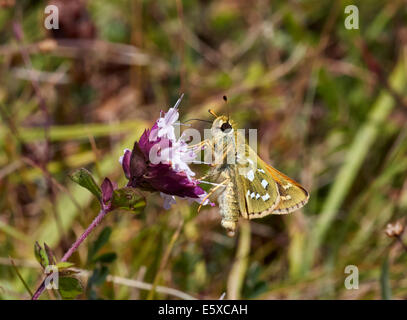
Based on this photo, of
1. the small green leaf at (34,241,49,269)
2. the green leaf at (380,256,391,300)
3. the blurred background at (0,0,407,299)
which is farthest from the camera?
the blurred background at (0,0,407,299)

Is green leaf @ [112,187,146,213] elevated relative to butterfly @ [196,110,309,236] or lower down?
lower down

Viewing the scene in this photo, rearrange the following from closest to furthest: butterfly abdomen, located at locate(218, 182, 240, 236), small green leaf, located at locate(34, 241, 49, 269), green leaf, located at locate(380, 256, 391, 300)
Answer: small green leaf, located at locate(34, 241, 49, 269)
butterfly abdomen, located at locate(218, 182, 240, 236)
green leaf, located at locate(380, 256, 391, 300)

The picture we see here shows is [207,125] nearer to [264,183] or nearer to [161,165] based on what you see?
[264,183]

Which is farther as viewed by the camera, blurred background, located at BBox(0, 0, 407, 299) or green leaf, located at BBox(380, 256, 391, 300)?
blurred background, located at BBox(0, 0, 407, 299)

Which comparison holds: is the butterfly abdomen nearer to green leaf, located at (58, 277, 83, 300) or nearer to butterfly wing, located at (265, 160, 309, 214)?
butterfly wing, located at (265, 160, 309, 214)

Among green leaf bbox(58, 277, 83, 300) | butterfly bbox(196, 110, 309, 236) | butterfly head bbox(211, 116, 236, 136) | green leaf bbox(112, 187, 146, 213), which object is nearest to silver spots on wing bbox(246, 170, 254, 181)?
butterfly bbox(196, 110, 309, 236)

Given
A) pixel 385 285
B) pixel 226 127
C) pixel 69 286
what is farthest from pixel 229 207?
pixel 385 285

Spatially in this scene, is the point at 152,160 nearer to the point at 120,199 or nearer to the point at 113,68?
the point at 120,199

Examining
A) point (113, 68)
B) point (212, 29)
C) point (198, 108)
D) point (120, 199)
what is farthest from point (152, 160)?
point (212, 29)

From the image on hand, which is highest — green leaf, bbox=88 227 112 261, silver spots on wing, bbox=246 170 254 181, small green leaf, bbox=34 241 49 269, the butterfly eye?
the butterfly eye
